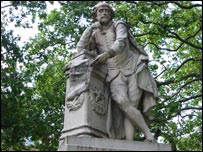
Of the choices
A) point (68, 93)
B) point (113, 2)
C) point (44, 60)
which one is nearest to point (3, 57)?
point (44, 60)

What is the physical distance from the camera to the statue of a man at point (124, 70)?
7.54 m

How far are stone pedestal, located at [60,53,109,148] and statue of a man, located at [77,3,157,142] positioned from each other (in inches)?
7.2

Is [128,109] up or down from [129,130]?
up

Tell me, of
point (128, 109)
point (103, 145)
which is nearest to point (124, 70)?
point (128, 109)

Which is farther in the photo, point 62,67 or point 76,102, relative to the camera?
point 62,67

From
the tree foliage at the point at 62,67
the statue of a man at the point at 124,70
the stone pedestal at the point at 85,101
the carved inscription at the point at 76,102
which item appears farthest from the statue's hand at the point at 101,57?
the tree foliage at the point at 62,67

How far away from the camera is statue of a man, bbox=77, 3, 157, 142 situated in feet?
24.7

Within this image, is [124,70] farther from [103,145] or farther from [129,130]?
[103,145]

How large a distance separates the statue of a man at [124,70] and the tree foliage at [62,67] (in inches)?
272

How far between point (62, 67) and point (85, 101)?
33.8ft

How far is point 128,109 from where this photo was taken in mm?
7477

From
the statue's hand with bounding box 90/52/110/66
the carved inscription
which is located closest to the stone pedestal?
the carved inscription

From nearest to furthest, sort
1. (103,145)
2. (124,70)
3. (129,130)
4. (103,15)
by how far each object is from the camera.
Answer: (103,145), (129,130), (124,70), (103,15)

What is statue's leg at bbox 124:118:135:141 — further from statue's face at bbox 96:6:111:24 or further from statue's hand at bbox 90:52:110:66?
statue's face at bbox 96:6:111:24
